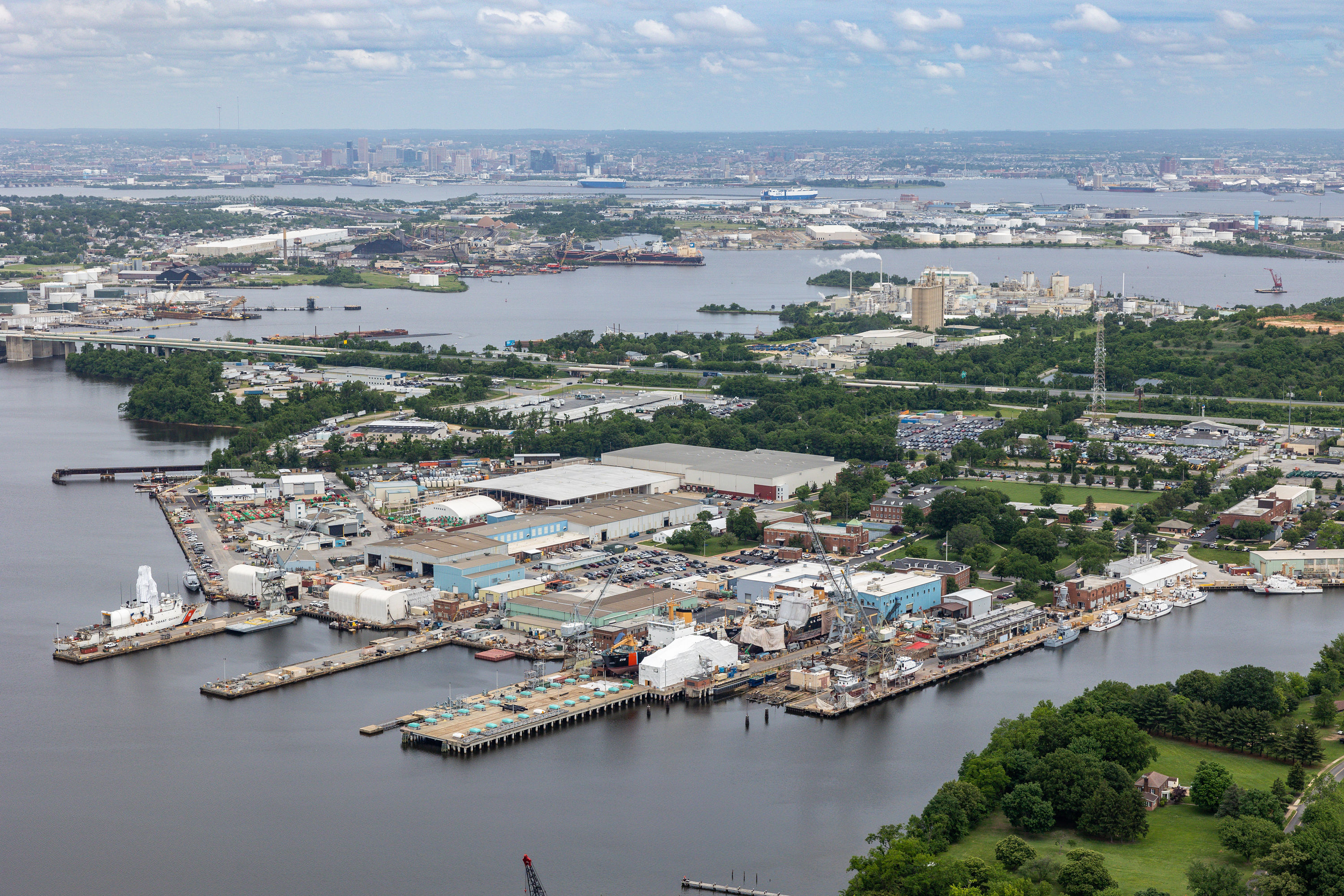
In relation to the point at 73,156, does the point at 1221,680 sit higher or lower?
lower

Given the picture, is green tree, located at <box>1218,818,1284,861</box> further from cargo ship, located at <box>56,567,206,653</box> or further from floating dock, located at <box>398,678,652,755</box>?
cargo ship, located at <box>56,567,206,653</box>

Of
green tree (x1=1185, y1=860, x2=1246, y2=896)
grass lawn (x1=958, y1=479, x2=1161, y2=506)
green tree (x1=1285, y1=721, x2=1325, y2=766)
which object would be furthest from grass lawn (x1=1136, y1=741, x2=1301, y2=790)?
grass lawn (x1=958, y1=479, x2=1161, y2=506)

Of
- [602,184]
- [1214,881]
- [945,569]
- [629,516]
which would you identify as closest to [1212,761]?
[1214,881]

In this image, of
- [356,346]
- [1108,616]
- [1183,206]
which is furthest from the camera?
[1183,206]

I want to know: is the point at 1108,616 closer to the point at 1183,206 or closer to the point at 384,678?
the point at 384,678

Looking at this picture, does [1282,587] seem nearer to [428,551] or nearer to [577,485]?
[577,485]

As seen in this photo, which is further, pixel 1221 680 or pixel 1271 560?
pixel 1271 560

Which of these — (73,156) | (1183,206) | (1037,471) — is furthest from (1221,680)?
(73,156)
